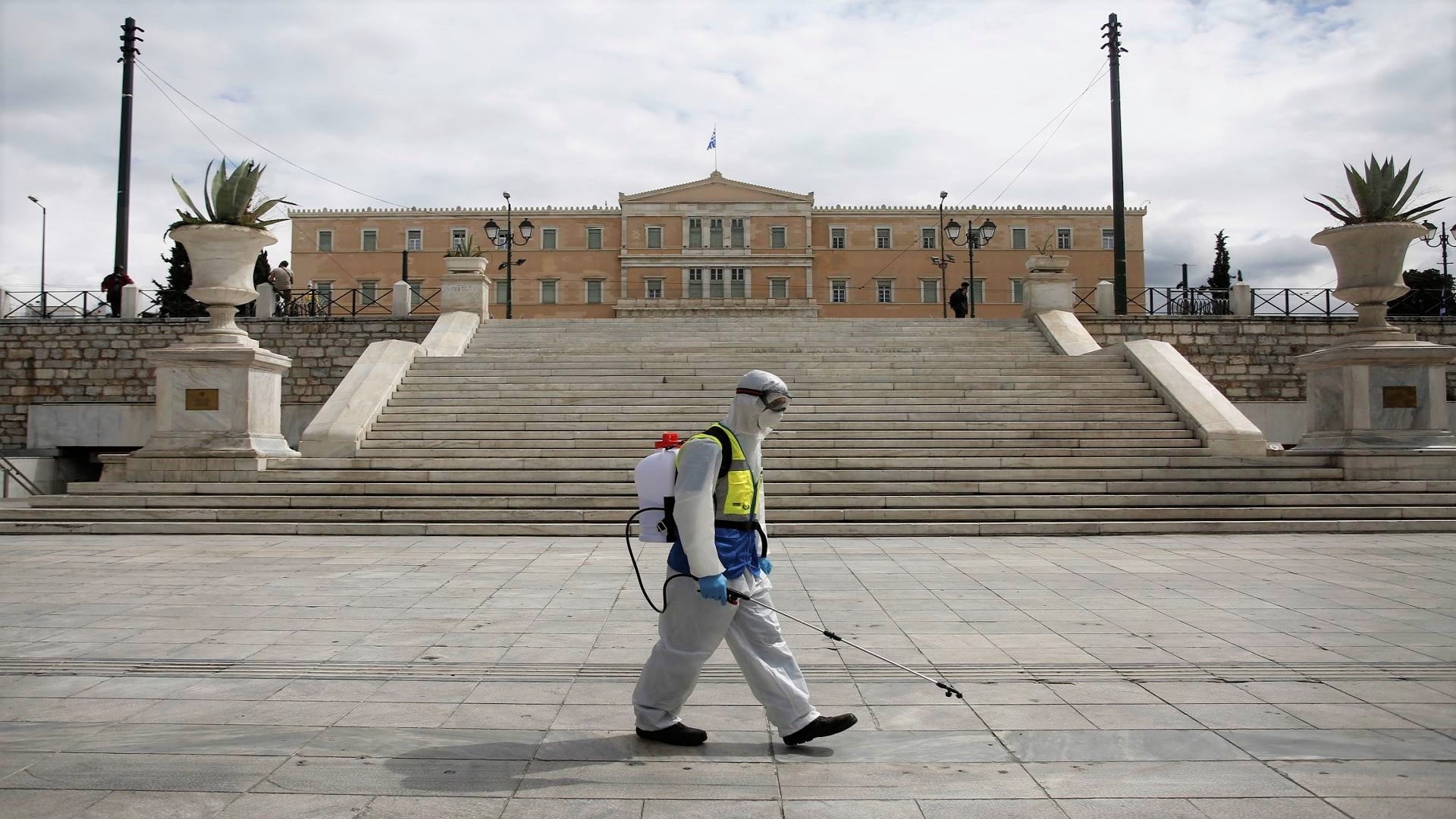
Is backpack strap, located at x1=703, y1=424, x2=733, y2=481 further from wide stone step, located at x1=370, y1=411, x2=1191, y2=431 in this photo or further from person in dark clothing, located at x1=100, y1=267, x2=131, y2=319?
person in dark clothing, located at x1=100, y1=267, x2=131, y2=319

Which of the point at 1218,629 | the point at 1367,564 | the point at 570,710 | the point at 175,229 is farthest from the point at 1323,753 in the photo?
the point at 175,229

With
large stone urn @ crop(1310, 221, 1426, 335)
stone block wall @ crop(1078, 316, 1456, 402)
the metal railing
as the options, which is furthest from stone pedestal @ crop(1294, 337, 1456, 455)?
the metal railing

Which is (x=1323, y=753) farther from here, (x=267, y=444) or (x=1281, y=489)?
(x=267, y=444)

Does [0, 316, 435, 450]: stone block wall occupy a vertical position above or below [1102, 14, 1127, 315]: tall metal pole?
below

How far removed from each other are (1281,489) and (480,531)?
930cm

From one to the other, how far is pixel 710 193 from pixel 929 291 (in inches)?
511

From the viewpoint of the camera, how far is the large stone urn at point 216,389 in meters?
12.6

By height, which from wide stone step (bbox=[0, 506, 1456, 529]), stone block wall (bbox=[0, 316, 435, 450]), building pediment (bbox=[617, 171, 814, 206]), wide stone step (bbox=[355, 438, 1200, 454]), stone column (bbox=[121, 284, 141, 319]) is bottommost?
wide stone step (bbox=[0, 506, 1456, 529])

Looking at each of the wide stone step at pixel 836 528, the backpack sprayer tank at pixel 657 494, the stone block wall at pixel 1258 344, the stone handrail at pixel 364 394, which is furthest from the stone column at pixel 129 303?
the backpack sprayer tank at pixel 657 494

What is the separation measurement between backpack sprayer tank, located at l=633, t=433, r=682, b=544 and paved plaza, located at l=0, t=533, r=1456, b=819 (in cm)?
84

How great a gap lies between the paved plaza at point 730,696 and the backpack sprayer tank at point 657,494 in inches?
33.2

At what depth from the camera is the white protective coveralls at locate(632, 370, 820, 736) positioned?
12.3 ft

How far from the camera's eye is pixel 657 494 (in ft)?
12.7

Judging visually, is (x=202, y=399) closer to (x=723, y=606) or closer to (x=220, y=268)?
(x=220, y=268)
